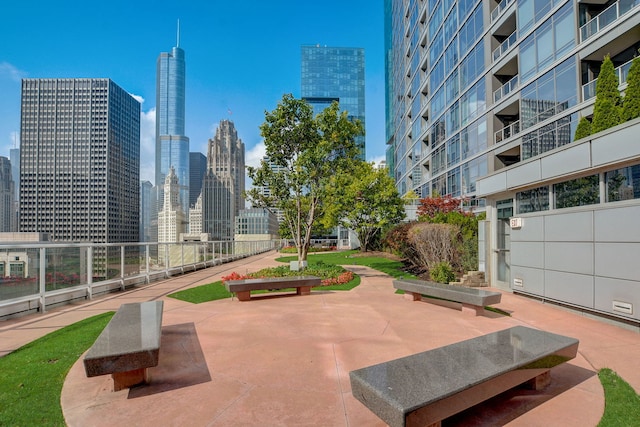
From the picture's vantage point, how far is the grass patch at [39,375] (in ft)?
11.4

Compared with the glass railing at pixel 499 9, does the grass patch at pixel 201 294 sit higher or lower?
lower

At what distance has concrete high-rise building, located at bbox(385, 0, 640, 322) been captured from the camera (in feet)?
24.3

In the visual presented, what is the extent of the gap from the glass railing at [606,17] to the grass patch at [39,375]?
908 inches

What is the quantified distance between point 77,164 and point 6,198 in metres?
45.7

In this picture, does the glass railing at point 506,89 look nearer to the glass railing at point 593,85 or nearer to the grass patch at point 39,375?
the glass railing at point 593,85

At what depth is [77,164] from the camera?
138625 millimetres

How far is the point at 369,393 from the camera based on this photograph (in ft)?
9.80

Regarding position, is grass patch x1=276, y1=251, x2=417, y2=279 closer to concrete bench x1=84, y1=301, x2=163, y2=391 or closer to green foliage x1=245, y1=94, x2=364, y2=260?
green foliage x1=245, y1=94, x2=364, y2=260

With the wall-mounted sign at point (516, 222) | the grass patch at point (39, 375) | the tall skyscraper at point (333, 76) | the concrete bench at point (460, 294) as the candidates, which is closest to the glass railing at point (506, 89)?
the wall-mounted sign at point (516, 222)

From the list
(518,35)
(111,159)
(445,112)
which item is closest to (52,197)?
(111,159)

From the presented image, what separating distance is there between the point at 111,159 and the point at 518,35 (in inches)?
6264

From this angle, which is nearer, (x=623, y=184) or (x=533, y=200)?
(x=623, y=184)

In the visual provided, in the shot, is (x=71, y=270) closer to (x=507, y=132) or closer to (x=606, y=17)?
(x=606, y=17)

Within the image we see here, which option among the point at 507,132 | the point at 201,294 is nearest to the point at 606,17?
the point at 507,132
